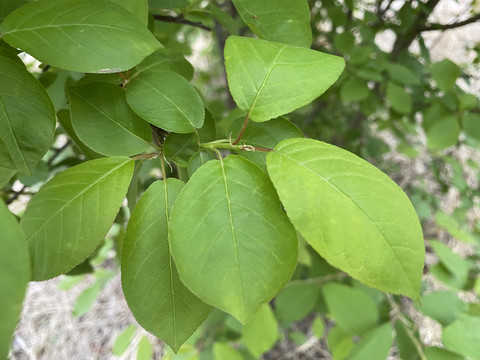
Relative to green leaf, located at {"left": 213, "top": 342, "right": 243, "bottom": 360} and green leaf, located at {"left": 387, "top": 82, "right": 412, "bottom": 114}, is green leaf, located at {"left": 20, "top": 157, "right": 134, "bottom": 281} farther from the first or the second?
green leaf, located at {"left": 387, "top": 82, "right": 412, "bottom": 114}

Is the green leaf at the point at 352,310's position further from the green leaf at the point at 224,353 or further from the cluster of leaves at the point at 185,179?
the cluster of leaves at the point at 185,179

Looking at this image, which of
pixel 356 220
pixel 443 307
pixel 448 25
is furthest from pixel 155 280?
pixel 448 25

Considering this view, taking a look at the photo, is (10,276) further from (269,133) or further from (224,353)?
(224,353)

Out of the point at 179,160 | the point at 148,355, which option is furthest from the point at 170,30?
the point at 148,355

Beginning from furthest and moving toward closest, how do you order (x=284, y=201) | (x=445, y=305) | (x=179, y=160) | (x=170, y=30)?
(x=170, y=30) < (x=445, y=305) < (x=179, y=160) < (x=284, y=201)

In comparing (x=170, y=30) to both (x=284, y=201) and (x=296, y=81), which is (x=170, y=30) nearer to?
(x=296, y=81)

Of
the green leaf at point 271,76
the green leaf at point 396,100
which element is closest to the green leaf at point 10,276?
the green leaf at point 271,76
